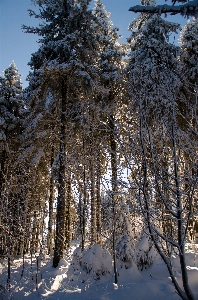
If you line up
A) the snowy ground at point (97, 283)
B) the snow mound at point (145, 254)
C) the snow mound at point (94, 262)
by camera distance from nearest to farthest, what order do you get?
the snowy ground at point (97, 283) < the snow mound at point (145, 254) < the snow mound at point (94, 262)

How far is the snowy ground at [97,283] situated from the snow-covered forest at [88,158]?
4cm

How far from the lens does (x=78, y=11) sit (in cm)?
1102

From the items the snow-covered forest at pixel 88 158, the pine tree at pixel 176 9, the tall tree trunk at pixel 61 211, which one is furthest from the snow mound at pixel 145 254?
the pine tree at pixel 176 9

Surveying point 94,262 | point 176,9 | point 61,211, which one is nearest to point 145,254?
point 94,262

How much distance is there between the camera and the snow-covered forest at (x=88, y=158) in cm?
588

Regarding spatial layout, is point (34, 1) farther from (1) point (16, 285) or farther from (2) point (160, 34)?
(1) point (16, 285)

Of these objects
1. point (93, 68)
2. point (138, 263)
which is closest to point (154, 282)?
point (138, 263)

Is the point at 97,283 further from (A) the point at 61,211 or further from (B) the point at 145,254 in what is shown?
(A) the point at 61,211

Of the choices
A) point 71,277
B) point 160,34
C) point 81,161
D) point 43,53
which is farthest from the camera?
point 160,34

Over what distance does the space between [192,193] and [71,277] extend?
257 inches

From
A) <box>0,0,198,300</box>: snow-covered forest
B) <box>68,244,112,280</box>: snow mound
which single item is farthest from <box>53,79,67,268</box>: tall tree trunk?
<box>68,244,112,280</box>: snow mound

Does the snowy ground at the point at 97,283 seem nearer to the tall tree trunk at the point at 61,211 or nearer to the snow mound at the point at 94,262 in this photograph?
the snow mound at the point at 94,262

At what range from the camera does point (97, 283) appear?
25.3 ft

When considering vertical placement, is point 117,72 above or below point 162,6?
above
